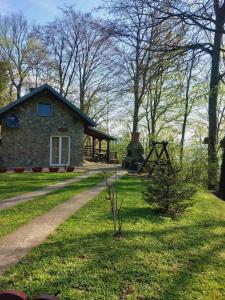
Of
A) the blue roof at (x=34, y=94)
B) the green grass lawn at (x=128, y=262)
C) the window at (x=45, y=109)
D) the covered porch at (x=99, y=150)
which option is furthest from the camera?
the covered porch at (x=99, y=150)

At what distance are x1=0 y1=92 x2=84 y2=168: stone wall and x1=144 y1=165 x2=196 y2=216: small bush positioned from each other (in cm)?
1331

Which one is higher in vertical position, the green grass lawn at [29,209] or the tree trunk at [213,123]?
the tree trunk at [213,123]

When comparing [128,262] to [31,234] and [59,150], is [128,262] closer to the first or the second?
[31,234]

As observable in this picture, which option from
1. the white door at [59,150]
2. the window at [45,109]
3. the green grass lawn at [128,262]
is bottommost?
the green grass lawn at [128,262]

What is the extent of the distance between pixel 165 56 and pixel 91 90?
1002 inches

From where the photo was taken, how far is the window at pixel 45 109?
2078 cm

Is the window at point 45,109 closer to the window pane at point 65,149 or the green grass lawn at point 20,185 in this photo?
the window pane at point 65,149

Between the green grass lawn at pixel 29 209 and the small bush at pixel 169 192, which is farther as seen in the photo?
the small bush at pixel 169 192

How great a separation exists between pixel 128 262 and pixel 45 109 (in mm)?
16985

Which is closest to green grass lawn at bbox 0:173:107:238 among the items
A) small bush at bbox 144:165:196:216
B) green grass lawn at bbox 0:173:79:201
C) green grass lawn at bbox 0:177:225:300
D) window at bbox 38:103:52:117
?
green grass lawn at bbox 0:177:225:300

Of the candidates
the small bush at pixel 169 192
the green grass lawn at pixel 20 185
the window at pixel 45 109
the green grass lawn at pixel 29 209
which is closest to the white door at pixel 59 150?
the window at pixel 45 109

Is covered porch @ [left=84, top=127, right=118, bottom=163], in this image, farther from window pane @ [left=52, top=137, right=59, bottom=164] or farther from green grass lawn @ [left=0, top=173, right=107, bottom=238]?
green grass lawn @ [left=0, top=173, right=107, bottom=238]

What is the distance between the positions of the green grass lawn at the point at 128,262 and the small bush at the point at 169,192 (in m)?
0.59

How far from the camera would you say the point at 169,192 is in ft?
26.8
